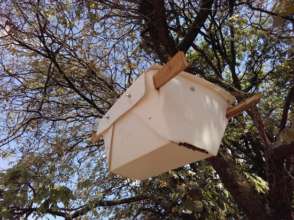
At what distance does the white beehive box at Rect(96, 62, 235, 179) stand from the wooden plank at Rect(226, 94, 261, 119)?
0.03 meters

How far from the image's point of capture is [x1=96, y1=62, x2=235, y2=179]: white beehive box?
5.00 ft

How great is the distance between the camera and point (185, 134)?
152cm

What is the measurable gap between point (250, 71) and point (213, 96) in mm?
3407

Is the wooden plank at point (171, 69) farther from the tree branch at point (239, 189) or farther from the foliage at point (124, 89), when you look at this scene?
the tree branch at point (239, 189)

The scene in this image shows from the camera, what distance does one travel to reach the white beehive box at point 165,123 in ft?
5.00

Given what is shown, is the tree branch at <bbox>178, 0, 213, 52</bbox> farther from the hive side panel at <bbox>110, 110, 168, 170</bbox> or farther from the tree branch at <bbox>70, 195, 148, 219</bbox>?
the hive side panel at <bbox>110, 110, 168, 170</bbox>

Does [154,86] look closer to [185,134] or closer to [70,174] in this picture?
[185,134]

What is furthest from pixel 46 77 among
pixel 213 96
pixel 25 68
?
pixel 213 96

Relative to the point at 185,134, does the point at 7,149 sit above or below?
above

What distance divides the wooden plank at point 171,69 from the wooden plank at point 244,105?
Answer: 36 cm

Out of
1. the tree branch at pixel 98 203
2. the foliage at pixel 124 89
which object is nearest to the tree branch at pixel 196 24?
the foliage at pixel 124 89

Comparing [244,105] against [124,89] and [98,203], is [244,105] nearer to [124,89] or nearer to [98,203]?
[124,89]

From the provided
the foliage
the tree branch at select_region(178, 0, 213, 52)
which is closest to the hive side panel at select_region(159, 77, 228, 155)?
the foliage

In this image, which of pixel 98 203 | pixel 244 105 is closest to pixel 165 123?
pixel 244 105
